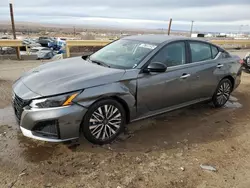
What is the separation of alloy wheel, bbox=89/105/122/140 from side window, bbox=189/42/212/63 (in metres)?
1.96

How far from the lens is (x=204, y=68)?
476 centimetres

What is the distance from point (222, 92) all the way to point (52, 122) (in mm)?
3777

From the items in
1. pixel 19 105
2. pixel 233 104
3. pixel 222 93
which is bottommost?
pixel 233 104

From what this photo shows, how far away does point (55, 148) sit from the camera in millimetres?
3531

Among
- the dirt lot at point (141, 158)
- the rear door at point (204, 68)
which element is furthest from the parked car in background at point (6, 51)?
the rear door at point (204, 68)

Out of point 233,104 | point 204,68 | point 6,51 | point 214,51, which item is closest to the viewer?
point 204,68

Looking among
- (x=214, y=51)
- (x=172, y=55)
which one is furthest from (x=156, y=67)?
(x=214, y=51)

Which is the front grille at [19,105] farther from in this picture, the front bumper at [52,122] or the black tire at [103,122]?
the black tire at [103,122]

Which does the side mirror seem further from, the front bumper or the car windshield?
the front bumper

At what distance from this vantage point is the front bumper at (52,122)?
124 inches

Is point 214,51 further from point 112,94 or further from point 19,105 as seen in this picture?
point 19,105

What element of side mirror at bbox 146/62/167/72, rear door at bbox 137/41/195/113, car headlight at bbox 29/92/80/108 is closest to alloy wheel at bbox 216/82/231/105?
rear door at bbox 137/41/195/113

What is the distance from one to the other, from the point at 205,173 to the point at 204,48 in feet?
8.88

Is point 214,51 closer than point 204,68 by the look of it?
No
